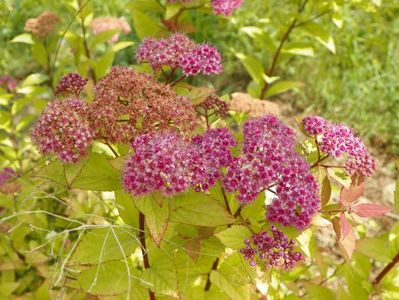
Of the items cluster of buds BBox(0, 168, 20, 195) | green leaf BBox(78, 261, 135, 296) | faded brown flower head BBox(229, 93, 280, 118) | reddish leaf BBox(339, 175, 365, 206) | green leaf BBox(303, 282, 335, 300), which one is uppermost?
reddish leaf BBox(339, 175, 365, 206)

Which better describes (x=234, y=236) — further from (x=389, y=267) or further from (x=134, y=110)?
(x=389, y=267)

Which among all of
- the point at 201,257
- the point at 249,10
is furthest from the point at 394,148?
the point at 201,257

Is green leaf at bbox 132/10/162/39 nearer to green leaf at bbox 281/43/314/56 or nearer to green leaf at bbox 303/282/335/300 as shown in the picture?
green leaf at bbox 281/43/314/56

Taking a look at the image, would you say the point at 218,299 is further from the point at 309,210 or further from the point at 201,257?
the point at 309,210

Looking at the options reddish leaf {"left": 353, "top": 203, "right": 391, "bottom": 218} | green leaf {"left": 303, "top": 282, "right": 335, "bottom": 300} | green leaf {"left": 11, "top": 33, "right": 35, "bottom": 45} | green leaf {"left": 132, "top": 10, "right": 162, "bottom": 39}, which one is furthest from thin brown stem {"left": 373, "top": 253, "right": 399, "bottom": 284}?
green leaf {"left": 11, "top": 33, "right": 35, "bottom": 45}

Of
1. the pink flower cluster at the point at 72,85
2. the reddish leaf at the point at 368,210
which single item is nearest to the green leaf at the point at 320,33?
the reddish leaf at the point at 368,210

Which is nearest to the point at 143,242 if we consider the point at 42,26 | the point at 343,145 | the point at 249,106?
the point at 343,145
